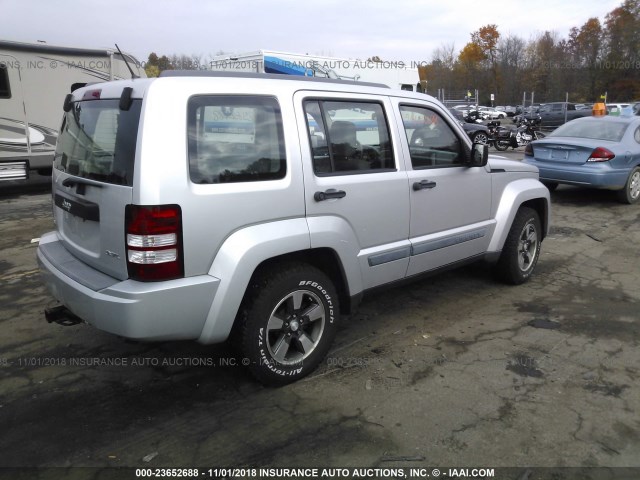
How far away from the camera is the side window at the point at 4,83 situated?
10.2 metres

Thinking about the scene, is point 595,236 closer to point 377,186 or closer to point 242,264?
point 377,186

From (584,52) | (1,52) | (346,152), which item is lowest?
(346,152)

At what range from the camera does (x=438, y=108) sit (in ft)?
14.1

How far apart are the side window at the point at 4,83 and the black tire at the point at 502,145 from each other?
1511 centimetres

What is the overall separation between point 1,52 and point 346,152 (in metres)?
9.79

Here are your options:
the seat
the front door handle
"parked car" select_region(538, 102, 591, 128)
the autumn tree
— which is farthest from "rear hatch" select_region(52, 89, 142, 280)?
the autumn tree

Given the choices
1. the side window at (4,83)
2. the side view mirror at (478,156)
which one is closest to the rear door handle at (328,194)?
the side view mirror at (478,156)

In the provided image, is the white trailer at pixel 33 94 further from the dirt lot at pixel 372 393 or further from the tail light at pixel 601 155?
the tail light at pixel 601 155

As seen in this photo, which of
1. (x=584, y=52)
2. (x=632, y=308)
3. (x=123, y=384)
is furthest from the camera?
(x=584, y=52)

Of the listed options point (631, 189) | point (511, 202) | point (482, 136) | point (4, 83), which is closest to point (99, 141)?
point (511, 202)

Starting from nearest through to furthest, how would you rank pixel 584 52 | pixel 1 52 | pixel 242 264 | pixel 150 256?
pixel 150 256
pixel 242 264
pixel 1 52
pixel 584 52

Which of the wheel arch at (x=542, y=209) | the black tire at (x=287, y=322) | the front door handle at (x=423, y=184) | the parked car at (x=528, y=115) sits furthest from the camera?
the parked car at (x=528, y=115)

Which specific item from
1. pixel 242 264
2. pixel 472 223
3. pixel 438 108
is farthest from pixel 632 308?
pixel 242 264

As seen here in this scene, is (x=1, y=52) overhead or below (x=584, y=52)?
below
